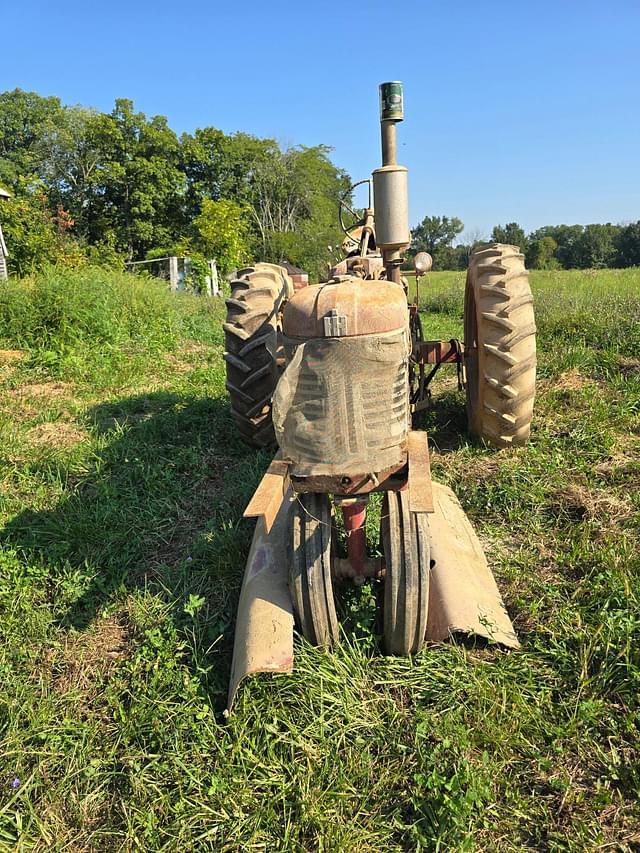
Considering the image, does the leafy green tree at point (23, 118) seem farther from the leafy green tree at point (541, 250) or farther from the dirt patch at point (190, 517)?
the dirt patch at point (190, 517)

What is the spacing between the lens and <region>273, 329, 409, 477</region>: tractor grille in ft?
7.06

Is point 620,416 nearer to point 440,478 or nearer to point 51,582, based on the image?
point 440,478

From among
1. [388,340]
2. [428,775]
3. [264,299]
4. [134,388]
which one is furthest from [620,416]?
[134,388]

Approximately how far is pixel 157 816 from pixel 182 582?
1.26 metres

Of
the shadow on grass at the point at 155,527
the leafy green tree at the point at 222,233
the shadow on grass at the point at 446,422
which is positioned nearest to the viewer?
the shadow on grass at the point at 155,527

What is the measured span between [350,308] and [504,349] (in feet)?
6.35

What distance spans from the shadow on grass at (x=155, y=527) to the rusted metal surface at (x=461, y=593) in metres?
0.97

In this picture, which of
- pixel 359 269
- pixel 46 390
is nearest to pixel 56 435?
pixel 46 390

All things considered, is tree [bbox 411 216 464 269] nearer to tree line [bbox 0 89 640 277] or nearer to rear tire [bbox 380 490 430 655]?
tree line [bbox 0 89 640 277]

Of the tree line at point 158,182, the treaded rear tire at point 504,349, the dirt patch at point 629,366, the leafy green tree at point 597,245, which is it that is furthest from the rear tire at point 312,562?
the leafy green tree at point 597,245

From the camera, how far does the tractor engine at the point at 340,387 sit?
7.05 feet

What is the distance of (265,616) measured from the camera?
2.46 m

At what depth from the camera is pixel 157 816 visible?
205 centimetres

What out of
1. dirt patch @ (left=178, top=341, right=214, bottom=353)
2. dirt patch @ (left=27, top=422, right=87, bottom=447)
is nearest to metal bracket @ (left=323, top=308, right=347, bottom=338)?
dirt patch @ (left=27, top=422, right=87, bottom=447)
